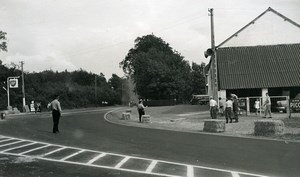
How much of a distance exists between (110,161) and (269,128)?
30.1 ft

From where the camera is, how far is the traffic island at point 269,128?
1786 centimetres

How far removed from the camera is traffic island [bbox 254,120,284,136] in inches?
703

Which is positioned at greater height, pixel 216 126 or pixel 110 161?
pixel 216 126

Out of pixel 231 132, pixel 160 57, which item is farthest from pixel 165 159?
pixel 160 57

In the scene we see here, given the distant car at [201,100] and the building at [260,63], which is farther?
the distant car at [201,100]

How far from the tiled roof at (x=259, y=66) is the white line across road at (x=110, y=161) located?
30624mm

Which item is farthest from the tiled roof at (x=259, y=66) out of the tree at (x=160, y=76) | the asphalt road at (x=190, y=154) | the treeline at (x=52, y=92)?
the treeline at (x=52, y=92)

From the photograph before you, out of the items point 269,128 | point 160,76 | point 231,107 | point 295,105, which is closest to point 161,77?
point 160,76

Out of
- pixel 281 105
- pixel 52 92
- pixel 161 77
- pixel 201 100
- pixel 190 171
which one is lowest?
pixel 190 171

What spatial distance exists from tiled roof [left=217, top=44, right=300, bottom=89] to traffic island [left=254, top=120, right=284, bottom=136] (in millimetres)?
24154

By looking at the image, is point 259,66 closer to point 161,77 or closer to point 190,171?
point 190,171

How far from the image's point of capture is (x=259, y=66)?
4412 centimetres

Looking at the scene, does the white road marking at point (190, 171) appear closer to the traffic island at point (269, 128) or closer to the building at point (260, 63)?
the traffic island at point (269, 128)

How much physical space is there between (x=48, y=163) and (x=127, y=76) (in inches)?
3782
